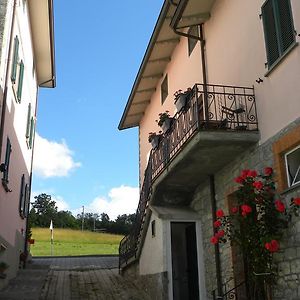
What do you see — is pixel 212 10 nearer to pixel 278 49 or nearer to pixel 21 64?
pixel 278 49

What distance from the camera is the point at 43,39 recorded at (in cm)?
1786

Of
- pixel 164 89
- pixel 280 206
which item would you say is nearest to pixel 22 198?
pixel 164 89

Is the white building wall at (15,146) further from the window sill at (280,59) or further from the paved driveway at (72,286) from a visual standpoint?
the window sill at (280,59)

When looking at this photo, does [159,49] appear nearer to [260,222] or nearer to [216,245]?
[216,245]

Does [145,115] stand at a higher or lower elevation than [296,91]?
higher

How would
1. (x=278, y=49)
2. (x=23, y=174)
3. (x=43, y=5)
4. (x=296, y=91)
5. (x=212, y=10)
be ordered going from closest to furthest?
(x=296, y=91), (x=278, y=49), (x=212, y=10), (x=43, y=5), (x=23, y=174)

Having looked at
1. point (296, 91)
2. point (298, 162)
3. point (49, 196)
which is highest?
point (49, 196)

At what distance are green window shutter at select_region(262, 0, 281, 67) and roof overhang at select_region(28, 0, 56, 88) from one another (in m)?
8.82

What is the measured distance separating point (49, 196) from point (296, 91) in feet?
306

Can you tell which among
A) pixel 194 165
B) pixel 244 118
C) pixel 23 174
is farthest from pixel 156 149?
pixel 23 174

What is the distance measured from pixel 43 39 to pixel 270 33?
37.5 ft

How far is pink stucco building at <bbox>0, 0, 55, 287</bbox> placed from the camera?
12.0m

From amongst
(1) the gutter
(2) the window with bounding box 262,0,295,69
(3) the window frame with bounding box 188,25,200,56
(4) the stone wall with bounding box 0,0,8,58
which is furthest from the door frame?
(4) the stone wall with bounding box 0,0,8,58

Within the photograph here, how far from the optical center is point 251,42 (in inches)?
376
